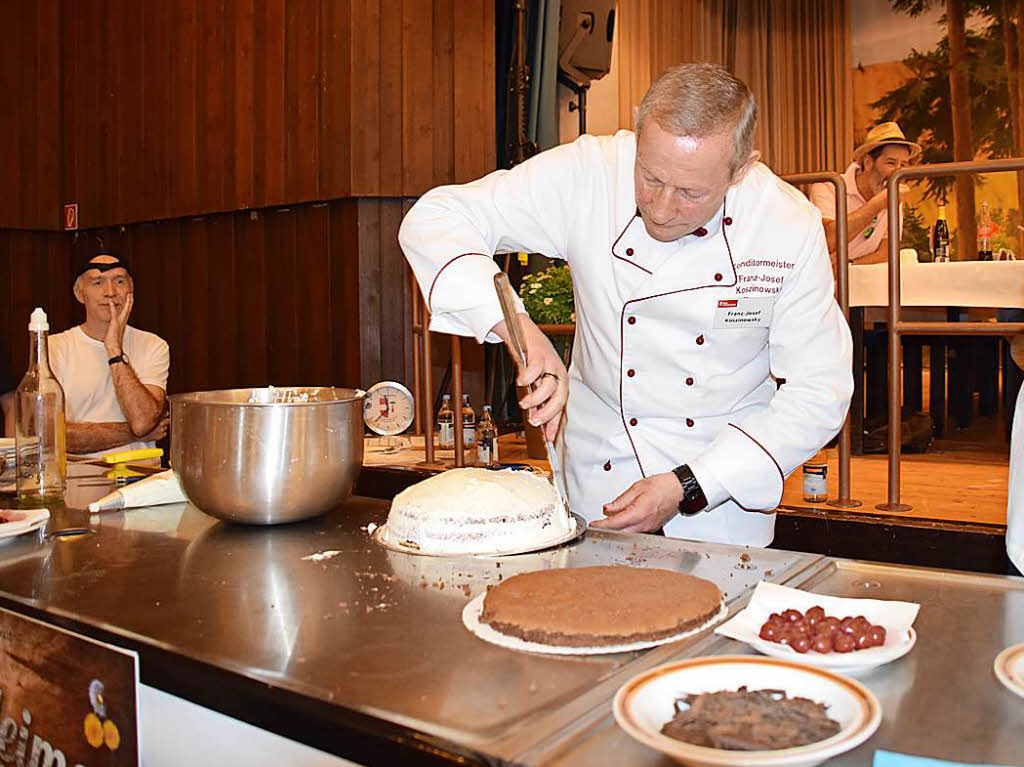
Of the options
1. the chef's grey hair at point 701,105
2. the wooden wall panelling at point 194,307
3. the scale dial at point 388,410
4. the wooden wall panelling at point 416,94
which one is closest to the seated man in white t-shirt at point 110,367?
the scale dial at point 388,410

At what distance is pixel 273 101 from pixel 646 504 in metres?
4.85

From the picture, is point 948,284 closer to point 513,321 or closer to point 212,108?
point 513,321

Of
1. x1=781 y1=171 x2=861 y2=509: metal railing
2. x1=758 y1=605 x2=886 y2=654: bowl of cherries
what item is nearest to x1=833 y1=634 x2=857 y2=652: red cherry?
x1=758 y1=605 x2=886 y2=654: bowl of cherries

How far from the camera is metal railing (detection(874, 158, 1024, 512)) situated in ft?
9.77

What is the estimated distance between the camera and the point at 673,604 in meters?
1.06

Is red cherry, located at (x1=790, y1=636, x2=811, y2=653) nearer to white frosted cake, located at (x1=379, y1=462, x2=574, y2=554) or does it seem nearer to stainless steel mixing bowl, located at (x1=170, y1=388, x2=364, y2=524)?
white frosted cake, located at (x1=379, y1=462, x2=574, y2=554)

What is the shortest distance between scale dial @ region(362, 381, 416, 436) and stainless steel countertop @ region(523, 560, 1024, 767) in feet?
10.4

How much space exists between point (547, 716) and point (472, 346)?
4981 millimetres

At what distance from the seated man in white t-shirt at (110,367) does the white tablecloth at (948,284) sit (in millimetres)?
2877

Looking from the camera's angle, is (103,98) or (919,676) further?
(103,98)

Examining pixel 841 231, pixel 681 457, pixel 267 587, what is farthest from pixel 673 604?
pixel 841 231

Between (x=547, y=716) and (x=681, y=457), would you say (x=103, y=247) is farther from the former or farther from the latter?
(x=547, y=716)

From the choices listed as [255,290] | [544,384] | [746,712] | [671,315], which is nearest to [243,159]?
[255,290]

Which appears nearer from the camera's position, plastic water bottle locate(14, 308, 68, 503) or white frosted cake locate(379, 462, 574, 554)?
white frosted cake locate(379, 462, 574, 554)
